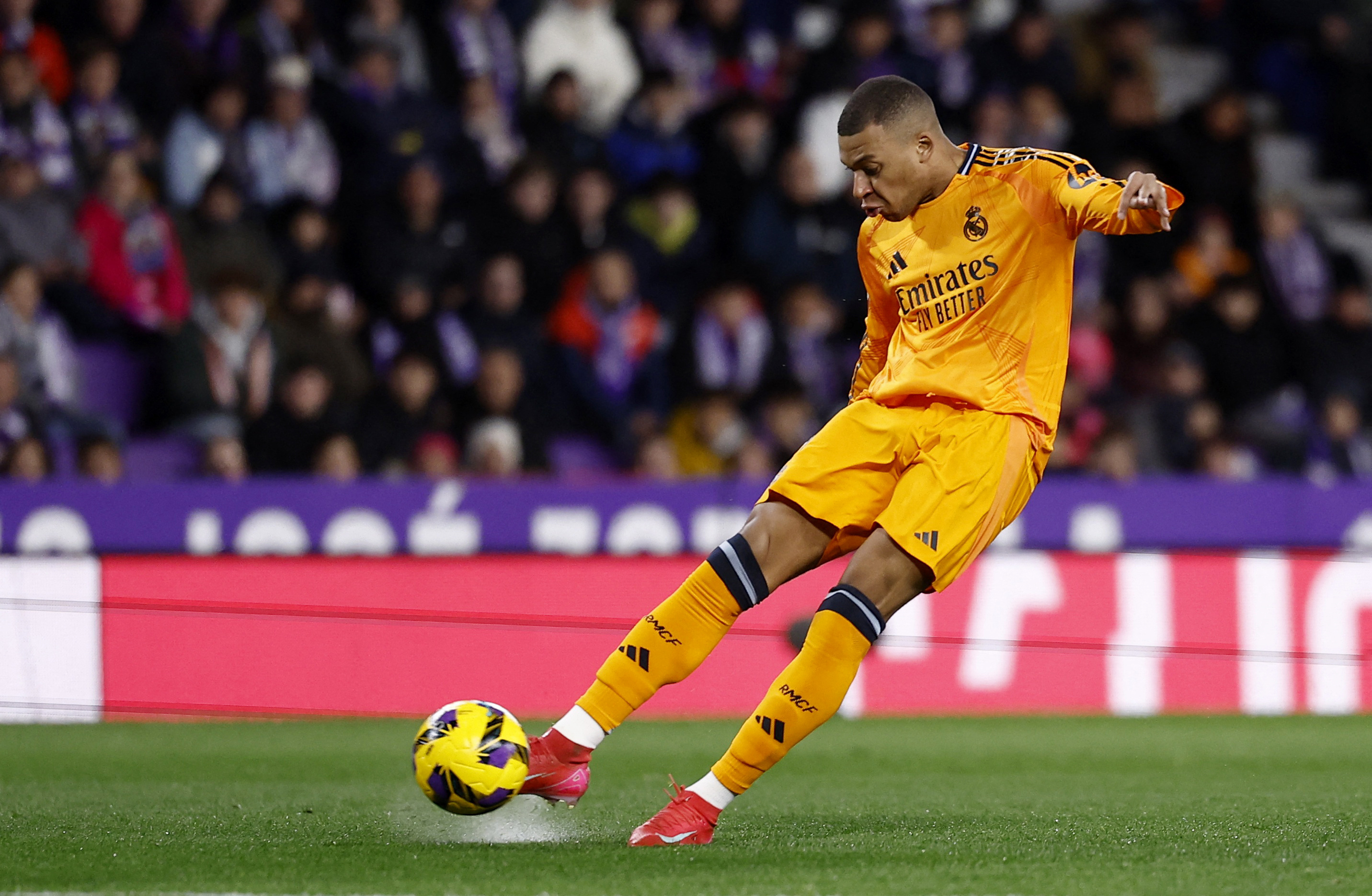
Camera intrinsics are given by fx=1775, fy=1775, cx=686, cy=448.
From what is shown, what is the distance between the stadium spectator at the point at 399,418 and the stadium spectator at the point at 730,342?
5.14ft

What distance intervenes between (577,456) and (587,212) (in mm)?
1577

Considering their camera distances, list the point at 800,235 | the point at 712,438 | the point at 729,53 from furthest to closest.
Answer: the point at 729,53
the point at 800,235
the point at 712,438

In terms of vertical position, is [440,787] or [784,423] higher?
[784,423]

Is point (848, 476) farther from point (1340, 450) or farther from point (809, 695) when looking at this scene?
point (1340, 450)

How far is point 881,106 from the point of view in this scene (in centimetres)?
448

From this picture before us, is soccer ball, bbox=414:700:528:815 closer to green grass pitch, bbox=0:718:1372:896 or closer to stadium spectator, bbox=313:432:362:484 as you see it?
green grass pitch, bbox=0:718:1372:896

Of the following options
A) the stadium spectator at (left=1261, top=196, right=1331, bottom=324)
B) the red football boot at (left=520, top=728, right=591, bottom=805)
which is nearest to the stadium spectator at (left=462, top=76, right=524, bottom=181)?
the stadium spectator at (left=1261, top=196, right=1331, bottom=324)

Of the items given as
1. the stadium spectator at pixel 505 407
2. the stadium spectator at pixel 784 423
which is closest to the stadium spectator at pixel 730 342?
the stadium spectator at pixel 784 423

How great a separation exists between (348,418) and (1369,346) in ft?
20.8

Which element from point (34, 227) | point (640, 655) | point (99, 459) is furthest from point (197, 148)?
point (640, 655)

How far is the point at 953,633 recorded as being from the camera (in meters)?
8.60

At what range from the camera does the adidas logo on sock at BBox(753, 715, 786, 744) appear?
428cm

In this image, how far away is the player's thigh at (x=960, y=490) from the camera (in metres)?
4.34

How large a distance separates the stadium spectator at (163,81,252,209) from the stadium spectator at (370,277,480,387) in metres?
1.27
